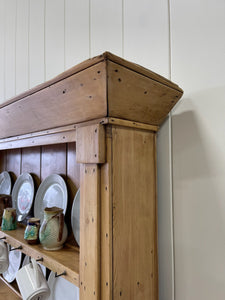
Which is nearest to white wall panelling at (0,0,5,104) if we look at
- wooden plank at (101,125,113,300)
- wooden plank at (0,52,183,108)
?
wooden plank at (0,52,183,108)

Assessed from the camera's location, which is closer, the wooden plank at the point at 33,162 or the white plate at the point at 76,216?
the white plate at the point at 76,216

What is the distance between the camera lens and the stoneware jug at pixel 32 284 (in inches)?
29.8

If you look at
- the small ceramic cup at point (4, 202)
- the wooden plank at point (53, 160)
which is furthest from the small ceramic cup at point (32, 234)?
the small ceramic cup at point (4, 202)

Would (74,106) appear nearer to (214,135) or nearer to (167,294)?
(214,135)

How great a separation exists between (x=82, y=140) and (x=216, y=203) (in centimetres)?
42

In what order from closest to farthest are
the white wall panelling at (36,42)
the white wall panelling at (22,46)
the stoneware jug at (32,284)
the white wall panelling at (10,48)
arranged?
the stoneware jug at (32,284)
the white wall panelling at (36,42)
the white wall panelling at (22,46)
the white wall panelling at (10,48)

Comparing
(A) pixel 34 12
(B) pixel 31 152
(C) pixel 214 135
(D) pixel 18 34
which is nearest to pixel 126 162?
(C) pixel 214 135

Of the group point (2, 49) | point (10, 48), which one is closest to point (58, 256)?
point (10, 48)

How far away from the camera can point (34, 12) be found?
1337mm

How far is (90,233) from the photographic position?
1.88ft

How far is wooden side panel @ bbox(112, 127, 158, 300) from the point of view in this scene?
1.88ft

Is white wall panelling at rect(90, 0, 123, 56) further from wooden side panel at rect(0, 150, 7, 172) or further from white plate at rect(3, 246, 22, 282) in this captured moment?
white plate at rect(3, 246, 22, 282)

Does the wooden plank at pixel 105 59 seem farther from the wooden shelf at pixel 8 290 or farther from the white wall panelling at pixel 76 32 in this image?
the wooden shelf at pixel 8 290

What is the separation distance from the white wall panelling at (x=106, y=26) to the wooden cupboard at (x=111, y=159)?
376 millimetres
